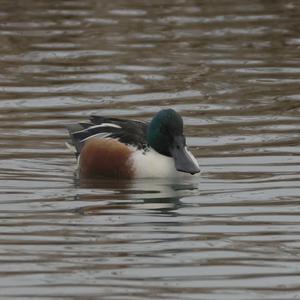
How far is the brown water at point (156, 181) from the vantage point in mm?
8758

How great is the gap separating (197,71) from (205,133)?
276 cm

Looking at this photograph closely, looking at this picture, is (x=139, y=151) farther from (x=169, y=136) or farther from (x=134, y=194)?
(x=134, y=194)

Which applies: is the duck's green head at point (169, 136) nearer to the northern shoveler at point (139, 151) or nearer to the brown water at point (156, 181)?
the northern shoveler at point (139, 151)

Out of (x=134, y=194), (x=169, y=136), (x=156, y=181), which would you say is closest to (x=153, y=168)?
(x=156, y=181)

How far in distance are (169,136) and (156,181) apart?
367mm

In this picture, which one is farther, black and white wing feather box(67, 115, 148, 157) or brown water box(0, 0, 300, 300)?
black and white wing feather box(67, 115, 148, 157)

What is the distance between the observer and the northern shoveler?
1204cm

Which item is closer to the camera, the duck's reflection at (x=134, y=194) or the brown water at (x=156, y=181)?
the brown water at (x=156, y=181)

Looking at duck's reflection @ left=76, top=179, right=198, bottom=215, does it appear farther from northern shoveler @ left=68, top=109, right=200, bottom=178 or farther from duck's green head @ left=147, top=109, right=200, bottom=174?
duck's green head @ left=147, top=109, right=200, bottom=174

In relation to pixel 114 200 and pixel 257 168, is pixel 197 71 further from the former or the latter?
pixel 114 200

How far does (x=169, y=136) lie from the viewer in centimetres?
1211

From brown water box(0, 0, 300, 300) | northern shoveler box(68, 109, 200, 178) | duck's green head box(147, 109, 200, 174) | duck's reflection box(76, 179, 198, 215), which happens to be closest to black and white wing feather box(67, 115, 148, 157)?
northern shoveler box(68, 109, 200, 178)

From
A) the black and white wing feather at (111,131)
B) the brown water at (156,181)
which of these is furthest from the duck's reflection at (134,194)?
the black and white wing feather at (111,131)

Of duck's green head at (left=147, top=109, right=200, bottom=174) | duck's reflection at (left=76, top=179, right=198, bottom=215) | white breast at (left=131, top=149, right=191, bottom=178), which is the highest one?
duck's green head at (left=147, top=109, right=200, bottom=174)
